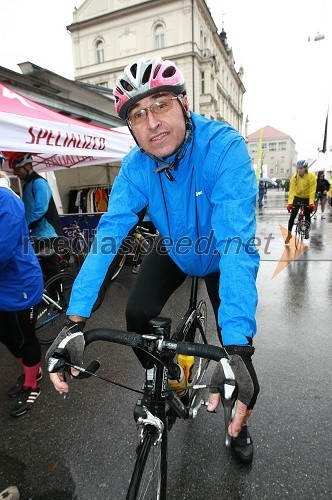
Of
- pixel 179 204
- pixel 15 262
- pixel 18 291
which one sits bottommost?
pixel 18 291

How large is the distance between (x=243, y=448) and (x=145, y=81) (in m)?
2.46

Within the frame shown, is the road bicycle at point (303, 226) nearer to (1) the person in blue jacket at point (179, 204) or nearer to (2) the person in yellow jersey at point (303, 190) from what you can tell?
(2) the person in yellow jersey at point (303, 190)

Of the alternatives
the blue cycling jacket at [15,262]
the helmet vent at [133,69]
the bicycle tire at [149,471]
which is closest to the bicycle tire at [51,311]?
the blue cycling jacket at [15,262]

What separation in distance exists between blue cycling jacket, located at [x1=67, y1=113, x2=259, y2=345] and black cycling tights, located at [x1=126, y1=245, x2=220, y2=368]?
0.52 feet

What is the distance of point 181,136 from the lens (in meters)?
1.69

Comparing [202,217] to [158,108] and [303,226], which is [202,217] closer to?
[158,108]

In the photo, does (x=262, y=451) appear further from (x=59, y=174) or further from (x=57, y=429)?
(x=59, y=174)

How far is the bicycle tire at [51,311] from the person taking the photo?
416 cm

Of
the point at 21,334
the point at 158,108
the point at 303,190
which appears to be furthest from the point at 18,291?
the point at 303,190

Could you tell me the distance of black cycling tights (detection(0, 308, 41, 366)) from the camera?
264 cm

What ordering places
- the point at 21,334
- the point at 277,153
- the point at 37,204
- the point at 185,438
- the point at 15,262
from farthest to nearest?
the point at 277,153 → the point at 37,204 → the point at 21,334 → the point at 15,262 → the point at 185,438

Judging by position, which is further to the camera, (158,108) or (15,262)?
(15,262)

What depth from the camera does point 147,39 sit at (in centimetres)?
4222

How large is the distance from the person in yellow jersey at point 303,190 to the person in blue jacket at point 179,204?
26.4 ft
